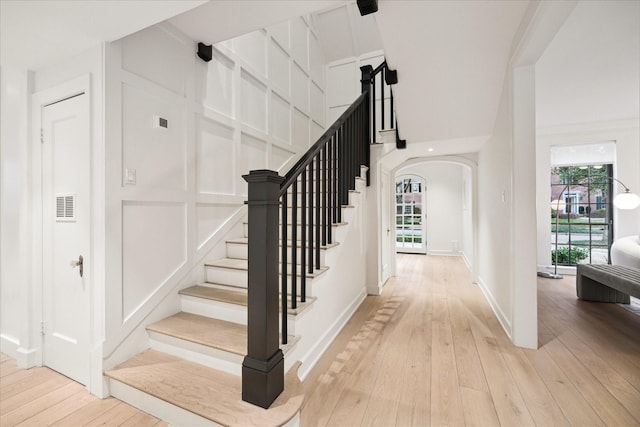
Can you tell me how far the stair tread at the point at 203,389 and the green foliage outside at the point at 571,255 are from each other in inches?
221

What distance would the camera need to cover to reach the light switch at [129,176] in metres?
1.80

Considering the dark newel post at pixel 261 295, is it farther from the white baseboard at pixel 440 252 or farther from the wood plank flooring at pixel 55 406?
the white baseboard at pixel 440 252

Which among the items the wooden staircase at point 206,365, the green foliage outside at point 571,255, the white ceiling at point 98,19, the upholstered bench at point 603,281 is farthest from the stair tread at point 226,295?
the green foliage outside at point 571,255

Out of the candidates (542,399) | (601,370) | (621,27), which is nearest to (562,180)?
(621,27)

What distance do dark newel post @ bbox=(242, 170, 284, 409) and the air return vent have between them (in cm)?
134

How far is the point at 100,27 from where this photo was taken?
61.6 inches

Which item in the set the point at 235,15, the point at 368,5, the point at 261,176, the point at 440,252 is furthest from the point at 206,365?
the point at 440,252

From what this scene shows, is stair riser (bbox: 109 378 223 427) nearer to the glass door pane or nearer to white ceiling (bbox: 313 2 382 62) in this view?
white ceiling (bbox: 313 2 382 62)

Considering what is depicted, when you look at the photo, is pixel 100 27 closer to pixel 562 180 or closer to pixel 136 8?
pixel 136 8

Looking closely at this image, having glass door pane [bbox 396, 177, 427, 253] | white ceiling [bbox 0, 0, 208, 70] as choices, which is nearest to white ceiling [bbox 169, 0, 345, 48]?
white ceiling [bbox 0, 0, 208, 70]

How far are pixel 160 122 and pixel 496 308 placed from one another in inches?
144

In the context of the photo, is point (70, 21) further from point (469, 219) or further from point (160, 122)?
point (469, 219)

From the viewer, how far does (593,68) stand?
293 cm

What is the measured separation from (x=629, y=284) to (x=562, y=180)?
123 inches
